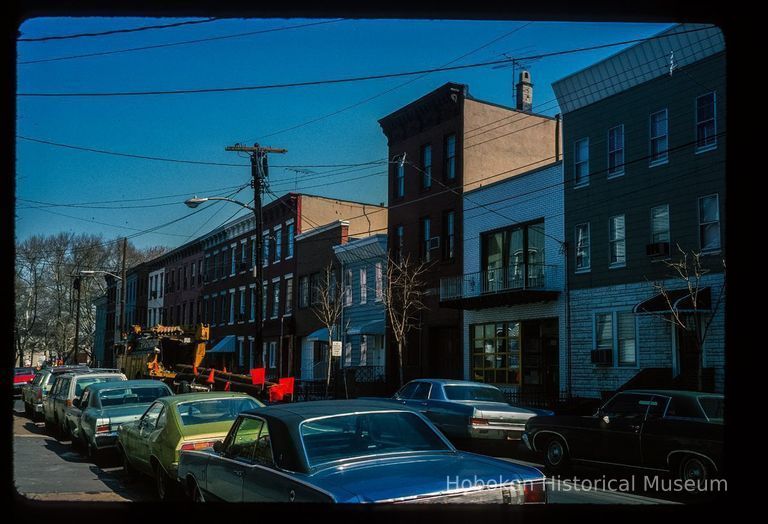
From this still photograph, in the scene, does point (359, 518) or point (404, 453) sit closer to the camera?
point (359, 518)

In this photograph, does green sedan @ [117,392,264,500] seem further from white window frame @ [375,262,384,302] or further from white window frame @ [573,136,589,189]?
white window frame @ [375,262,384,302]

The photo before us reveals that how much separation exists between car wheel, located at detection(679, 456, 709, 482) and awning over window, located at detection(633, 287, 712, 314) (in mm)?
9221

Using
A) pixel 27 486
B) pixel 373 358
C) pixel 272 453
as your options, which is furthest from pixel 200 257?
pixel 272 453

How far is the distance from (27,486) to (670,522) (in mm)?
10412

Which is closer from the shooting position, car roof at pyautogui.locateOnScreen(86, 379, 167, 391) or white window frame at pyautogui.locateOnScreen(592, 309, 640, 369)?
car roof at pyautogui.locateOnScreen(86, 379, 167, 391)

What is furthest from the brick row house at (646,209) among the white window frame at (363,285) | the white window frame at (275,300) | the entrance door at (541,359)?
the white window frame at (275,300)

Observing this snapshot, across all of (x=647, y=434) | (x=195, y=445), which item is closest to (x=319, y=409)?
(x=195, y=445)

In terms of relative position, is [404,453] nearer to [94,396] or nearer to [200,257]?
[94,396]

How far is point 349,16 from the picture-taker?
4750 millimetres

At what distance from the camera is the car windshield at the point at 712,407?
11469mm

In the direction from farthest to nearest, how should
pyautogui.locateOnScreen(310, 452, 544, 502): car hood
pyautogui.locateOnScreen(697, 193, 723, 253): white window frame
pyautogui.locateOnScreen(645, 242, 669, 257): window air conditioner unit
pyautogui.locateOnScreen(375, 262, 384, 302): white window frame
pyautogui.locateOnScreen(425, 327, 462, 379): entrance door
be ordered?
pyautogui.locateOnScreen(375, 262, 384, 302): white window frame → pyautogui.locateOnScreen(425, 327, 462, 379): entrance door → pyautogui.locateOnScreen(645, 242, 669, 257): window air conditioner unit → pyautogui.locateOnScreen(697, 193, 723, 253): white window frame → pyautogui.locateOnScreen(310, 452, 544, 502): car hood

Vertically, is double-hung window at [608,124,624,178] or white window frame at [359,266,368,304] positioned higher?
double-hung window at [608,124,624,178]

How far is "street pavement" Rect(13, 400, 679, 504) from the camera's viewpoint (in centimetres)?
1054

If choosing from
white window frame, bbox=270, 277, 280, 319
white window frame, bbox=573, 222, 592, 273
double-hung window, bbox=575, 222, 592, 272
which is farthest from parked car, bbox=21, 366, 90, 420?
white window frame, bbox=270, 277, 280, 319
